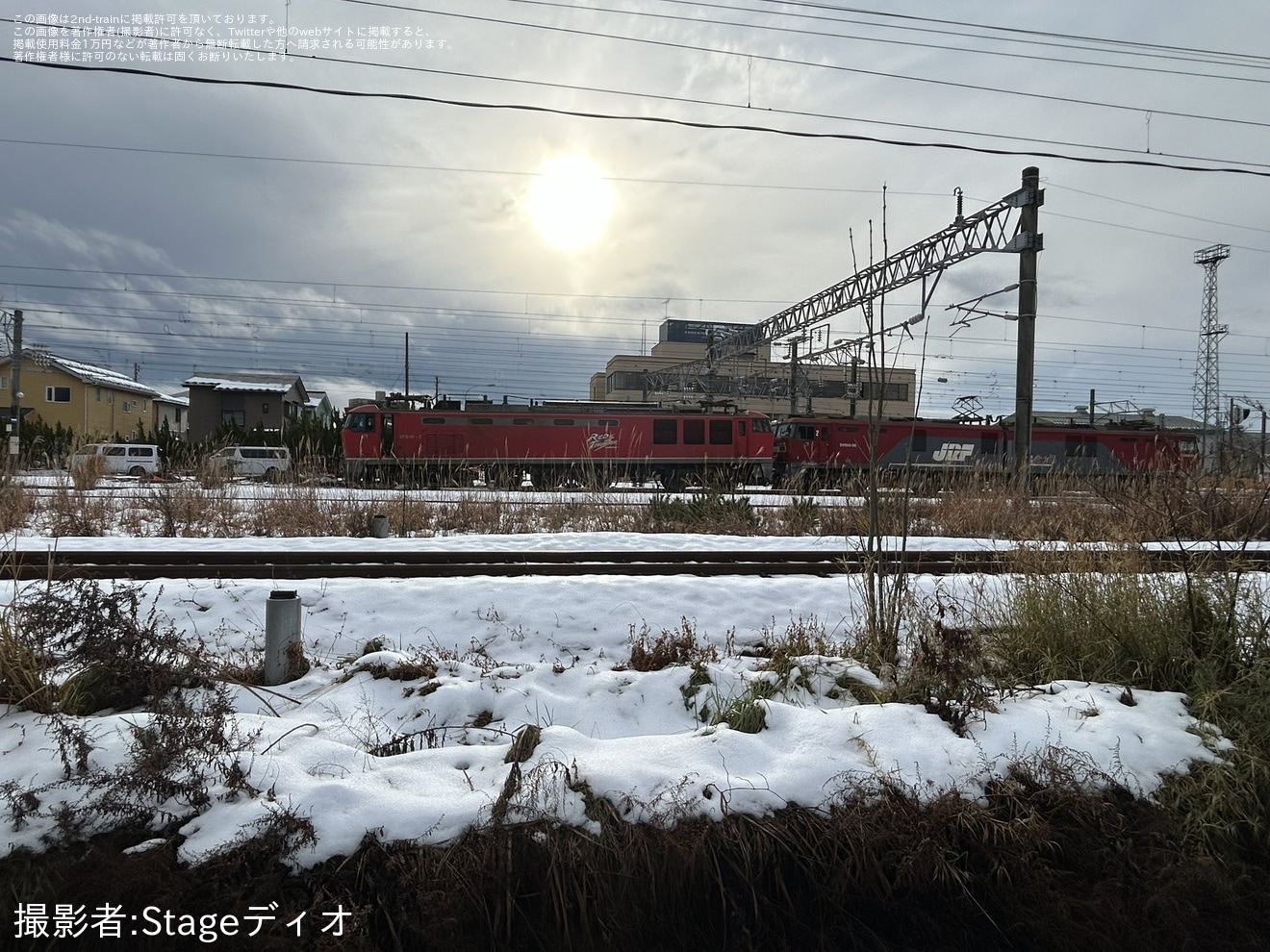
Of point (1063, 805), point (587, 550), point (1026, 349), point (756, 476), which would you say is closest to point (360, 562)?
point (587, 550)

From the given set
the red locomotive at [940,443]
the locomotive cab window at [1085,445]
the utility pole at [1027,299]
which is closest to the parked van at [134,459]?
the red locomotive at [940,443]

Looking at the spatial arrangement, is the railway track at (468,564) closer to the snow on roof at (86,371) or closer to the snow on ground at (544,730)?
the snow on ground at (544,730)

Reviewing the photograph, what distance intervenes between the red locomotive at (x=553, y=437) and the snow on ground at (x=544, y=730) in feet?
53.7

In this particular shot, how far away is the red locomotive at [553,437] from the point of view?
22.6 meters

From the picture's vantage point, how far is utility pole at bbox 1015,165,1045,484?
1406 centimetres

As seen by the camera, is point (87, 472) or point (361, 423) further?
point (361, 423)

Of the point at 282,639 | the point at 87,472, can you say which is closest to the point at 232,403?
the point at 87,472

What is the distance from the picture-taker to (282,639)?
4.36m

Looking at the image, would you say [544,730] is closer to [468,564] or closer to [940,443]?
[468,564]

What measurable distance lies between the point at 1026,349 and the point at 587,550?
11.8 m

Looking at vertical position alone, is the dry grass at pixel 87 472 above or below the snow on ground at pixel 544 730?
above

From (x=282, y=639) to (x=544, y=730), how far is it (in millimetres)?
2080

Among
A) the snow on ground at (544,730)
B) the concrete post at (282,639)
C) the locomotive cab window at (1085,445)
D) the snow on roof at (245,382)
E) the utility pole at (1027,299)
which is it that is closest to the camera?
the snow on ground at (544,730)

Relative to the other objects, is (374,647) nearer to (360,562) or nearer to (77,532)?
(360,562)
